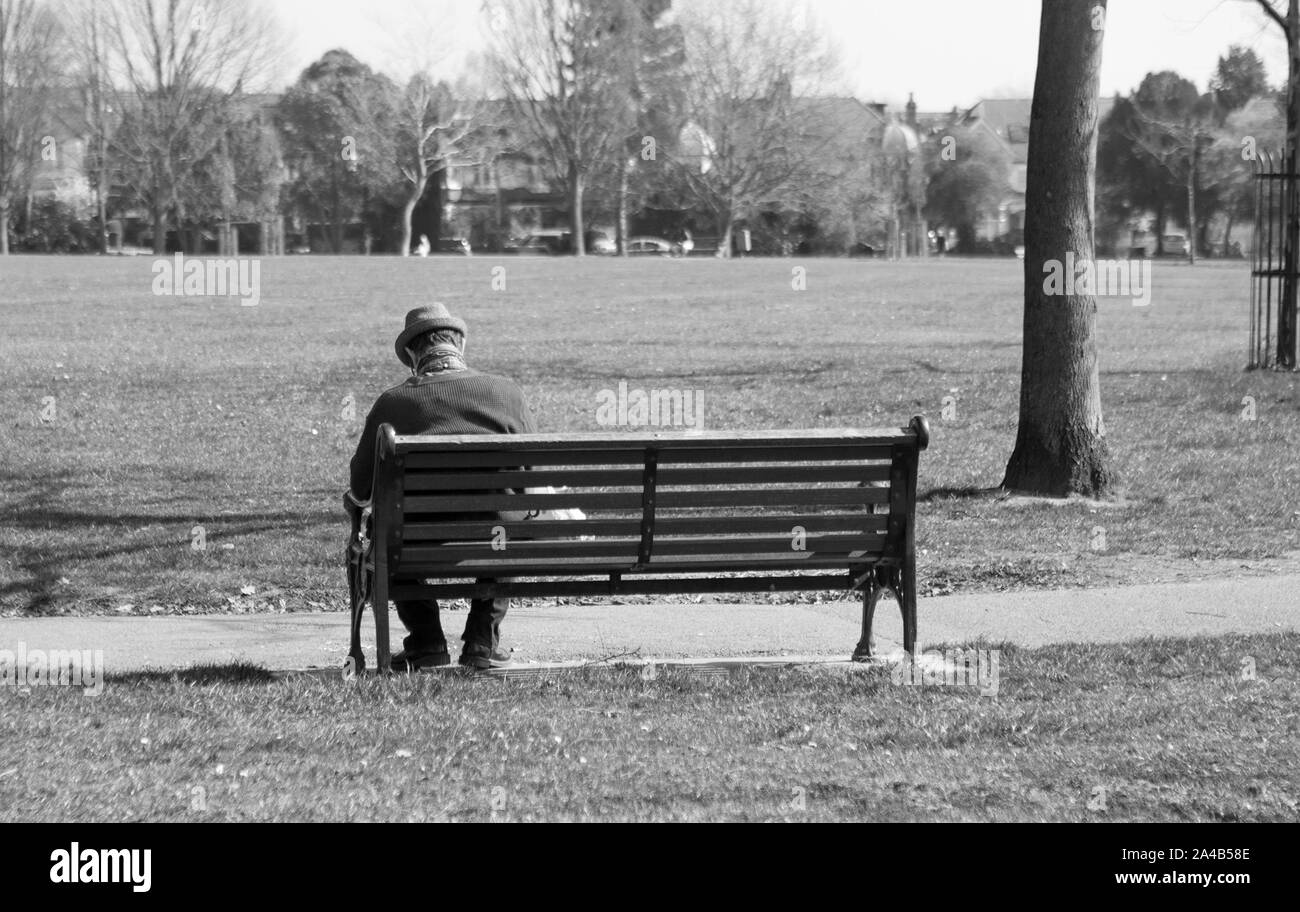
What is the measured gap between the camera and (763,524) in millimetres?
6871

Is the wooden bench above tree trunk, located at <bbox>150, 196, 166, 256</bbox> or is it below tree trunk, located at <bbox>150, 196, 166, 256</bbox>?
below

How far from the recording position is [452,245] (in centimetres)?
8256

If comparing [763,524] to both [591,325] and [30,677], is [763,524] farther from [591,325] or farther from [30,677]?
[591,325]

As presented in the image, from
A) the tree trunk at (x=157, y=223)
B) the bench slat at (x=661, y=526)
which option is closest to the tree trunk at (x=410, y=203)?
the tree trunk at (x=157, y=223)

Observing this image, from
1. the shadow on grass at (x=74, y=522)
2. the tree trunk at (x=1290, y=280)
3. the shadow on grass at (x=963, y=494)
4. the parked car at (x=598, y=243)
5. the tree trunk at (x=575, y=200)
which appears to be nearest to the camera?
the shadow on grass at (x=74, y=522)

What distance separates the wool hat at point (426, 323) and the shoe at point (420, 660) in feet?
4.03

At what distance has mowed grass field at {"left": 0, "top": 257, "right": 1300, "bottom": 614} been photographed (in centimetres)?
957

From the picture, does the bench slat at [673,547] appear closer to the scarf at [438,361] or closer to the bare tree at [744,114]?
the scarf at [438,361]

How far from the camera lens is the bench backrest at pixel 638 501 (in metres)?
6.48

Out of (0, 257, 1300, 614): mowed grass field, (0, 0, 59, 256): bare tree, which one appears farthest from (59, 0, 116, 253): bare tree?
(0, 257, 1300, 614): mowed grass field

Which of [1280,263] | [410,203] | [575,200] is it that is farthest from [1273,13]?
[410,203]

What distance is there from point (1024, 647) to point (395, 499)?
292cm

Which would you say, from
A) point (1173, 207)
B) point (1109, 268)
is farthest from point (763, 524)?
point (1173, 207)

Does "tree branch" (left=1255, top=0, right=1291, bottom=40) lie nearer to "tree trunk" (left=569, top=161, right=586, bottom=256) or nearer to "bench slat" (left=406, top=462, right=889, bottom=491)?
"bench slat" (left=406, top=462, right=889, bottom=491)
